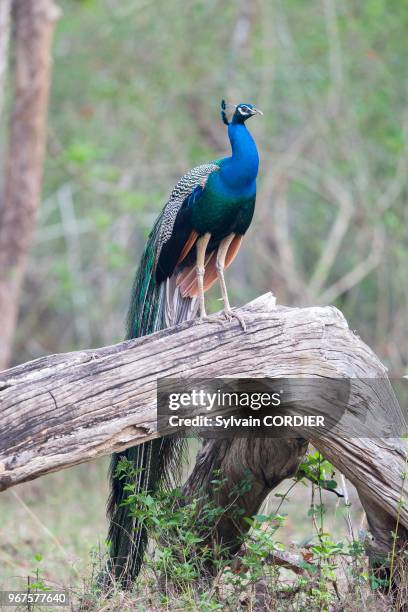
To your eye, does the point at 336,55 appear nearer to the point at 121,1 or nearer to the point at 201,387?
the point at 121,1

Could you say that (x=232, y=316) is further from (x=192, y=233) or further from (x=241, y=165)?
(x=241, y=165)

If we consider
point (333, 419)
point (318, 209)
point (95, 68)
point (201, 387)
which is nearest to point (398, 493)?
point (333, 419)

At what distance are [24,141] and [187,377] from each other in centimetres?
492

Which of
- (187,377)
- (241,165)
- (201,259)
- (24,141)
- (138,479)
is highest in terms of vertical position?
(24,141)

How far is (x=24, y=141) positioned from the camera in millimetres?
8016

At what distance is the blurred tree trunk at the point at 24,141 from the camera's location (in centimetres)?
795

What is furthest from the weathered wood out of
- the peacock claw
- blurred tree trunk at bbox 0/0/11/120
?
blurred tree trunk at bbox 0/0/11/120

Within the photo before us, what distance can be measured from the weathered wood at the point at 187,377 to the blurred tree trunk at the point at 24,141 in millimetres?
4466

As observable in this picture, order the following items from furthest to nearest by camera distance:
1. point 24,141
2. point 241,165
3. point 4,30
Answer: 1. point 24,141
2. point 4,30
3. point 241,165

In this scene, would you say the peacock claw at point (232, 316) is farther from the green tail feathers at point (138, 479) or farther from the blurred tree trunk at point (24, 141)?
the blurred tree trunk at point (24, 141)

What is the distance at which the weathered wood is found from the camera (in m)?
3.37

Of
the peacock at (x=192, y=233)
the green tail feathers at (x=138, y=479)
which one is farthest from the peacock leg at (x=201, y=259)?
the green tail feathers at (x=138, y=479)

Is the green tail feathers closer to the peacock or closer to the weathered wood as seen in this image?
the peacock

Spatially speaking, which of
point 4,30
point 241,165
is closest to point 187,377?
point 241,165
